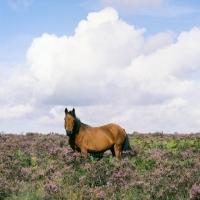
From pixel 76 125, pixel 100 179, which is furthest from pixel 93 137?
pixel 100 179

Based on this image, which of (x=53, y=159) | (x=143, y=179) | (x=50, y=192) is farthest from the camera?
(x=53, y=159)

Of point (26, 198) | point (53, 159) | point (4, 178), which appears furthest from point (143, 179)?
point (53, 159)

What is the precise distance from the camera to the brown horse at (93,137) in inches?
549

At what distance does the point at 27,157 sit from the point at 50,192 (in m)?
6.22

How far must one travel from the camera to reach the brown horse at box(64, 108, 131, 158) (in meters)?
14.0

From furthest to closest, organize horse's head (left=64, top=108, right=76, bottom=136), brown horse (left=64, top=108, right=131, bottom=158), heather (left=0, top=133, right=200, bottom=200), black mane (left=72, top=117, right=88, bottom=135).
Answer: black mane (left=72, top=117, right=88, bottom=135), brown horse (left=64, top=108, right=131, bottom=158), horse's head (left=64, top=108, right=76, bottom=136), heather (left=0, top=133, right=200, bottom=200)

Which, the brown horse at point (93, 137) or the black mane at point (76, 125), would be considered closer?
the brown horse at point (93, 137)

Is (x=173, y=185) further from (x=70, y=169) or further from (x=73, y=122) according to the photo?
(x=73, y=122)

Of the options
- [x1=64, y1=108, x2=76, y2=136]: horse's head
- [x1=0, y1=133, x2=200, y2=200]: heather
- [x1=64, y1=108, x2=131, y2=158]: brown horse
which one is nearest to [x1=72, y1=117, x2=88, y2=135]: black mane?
[x1=64, y1=108, x2=131, y2=158]: brown horse

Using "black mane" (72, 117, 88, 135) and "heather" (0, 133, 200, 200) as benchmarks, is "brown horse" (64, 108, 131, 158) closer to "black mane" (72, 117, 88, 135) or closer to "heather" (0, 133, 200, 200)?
"black mane" (72, 117, 88, 135)

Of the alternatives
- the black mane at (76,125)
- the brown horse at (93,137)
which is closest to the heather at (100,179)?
the brown horse at (93,137)

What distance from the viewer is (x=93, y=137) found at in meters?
14.7

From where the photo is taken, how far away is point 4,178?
36.2 ft

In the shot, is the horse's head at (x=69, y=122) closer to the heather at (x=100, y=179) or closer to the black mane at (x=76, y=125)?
the black mane at (x=76, y=125)
